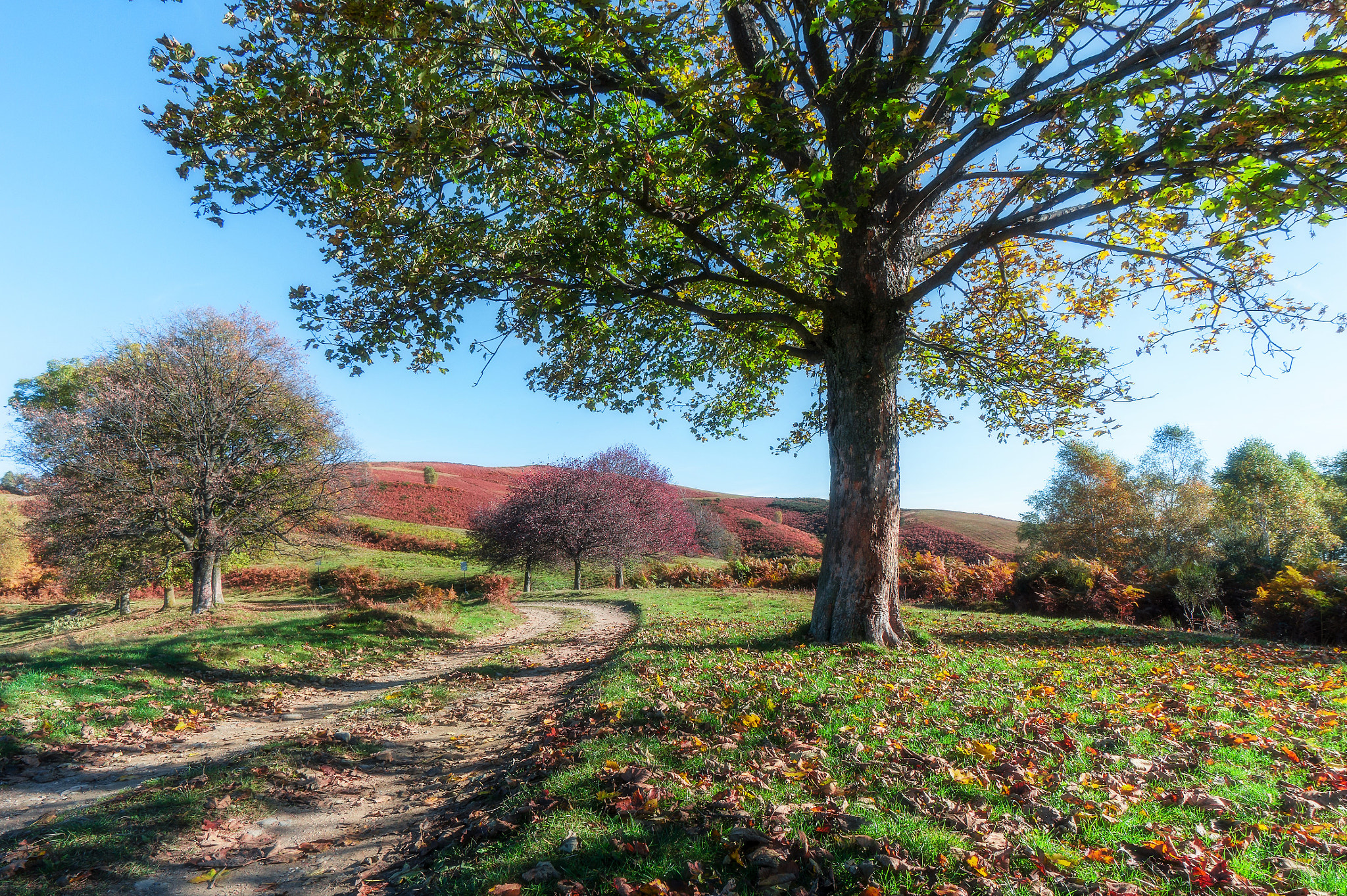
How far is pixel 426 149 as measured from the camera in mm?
6512

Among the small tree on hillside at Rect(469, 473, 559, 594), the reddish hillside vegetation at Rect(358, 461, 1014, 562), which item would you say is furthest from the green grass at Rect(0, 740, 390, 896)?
the reddish hillside vegetation at Rect(358, 461, 1014, 562)

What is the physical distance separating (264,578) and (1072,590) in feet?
120

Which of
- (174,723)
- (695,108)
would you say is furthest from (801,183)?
(174,723)

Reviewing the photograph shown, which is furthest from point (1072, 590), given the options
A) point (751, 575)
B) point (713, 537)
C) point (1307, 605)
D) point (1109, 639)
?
point (713, 537)

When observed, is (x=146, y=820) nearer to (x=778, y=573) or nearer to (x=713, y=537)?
(x=778, y=573)

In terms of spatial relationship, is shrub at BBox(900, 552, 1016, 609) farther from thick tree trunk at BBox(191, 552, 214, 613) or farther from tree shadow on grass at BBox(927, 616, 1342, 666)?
thick tree trunk at BBox(191, 552, 214, 613)

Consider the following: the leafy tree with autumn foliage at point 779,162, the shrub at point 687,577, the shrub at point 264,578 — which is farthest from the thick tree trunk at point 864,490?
the shrub at point 264,578

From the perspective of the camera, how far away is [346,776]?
534 cm

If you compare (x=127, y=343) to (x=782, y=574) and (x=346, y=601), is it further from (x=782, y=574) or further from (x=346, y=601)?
(x=782, y=574)

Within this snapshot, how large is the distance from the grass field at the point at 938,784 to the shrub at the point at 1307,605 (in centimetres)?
745

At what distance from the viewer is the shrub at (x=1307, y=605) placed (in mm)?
12211

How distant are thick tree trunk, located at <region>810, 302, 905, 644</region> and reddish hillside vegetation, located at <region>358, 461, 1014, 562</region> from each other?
29450 mm

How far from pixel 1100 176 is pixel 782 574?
21.1 metres

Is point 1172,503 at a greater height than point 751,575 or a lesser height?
greater
